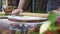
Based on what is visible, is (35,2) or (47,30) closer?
(47,30)

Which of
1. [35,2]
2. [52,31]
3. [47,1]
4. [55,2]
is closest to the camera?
[52,31]

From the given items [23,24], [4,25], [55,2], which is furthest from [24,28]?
[55,2]

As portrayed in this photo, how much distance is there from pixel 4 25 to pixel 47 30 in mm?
300

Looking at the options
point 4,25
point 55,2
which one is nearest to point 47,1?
point 55,2

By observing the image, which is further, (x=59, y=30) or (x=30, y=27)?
(x=30, y=27)

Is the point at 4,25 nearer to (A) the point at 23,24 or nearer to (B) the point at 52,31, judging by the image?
(A) the point at 23,24

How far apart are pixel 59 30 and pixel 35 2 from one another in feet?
5.98

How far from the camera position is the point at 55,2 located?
6.53ft

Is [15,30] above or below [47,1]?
below

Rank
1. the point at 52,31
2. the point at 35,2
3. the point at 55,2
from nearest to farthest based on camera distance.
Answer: the point at 52,31
the point at 55,2
the point at 35,2

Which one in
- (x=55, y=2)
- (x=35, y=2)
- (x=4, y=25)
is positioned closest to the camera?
(x=4, y=25)

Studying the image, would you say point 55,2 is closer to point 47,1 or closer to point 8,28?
point 47,1

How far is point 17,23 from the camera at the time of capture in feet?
2.06

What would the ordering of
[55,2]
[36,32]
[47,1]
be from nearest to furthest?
[36,32]
[55,2]
[47,1]
